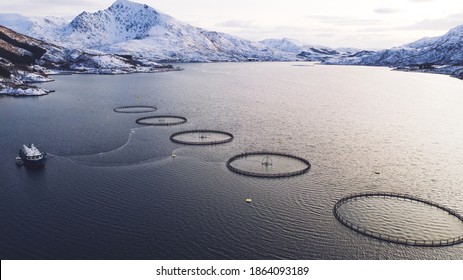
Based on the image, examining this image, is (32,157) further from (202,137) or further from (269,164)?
(269,164)

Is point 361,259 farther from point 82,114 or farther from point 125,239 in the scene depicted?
point 82,114

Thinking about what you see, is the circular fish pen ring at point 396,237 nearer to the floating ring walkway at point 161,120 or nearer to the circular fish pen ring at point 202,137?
the circular fish pen ring at point 202,137

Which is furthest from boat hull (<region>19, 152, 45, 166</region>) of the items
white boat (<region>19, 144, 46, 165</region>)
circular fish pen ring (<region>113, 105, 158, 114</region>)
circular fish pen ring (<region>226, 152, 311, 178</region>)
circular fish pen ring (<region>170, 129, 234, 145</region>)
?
circular fish pen ring (<region>113, 105, 158, 114</region>)

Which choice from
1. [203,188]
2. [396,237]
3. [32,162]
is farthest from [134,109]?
[396,237]

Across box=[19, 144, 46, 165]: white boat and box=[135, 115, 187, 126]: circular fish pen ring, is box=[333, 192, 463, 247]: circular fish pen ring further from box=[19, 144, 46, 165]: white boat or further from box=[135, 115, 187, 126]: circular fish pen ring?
box=[135, 115, 187, 126]: circular fish pen ring

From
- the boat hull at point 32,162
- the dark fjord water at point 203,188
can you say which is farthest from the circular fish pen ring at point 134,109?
the boat hull at point 32,162

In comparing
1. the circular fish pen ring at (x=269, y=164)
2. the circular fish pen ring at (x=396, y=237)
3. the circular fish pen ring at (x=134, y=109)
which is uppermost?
the circular fish pen ring at (x=134, y=109)
